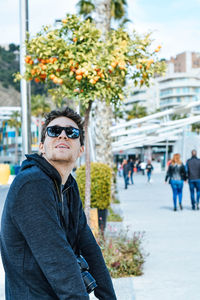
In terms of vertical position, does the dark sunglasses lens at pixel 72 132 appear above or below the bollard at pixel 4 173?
above

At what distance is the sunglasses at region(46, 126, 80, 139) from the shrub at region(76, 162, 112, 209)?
22.5ft

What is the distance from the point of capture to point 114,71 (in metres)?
6.41

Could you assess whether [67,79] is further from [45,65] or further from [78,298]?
[78,298]

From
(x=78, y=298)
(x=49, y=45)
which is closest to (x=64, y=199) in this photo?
(x=78, y=298)

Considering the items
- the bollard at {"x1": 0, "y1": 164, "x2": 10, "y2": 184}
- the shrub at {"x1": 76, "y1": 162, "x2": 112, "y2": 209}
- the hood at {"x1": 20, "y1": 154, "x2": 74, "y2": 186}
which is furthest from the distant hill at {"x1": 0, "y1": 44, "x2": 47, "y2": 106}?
the hood at {"x1": 20, "y1": 154, "x2": 74, "y2": 186}

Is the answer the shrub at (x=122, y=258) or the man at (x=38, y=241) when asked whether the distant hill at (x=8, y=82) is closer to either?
the shrub at (x=122, y=258)

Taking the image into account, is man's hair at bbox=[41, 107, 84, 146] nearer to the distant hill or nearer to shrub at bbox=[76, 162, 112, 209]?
shrub at bbox=[76, 162, 112, 209]

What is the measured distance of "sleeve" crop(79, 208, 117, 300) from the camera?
205cm

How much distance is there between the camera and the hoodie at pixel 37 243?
1.61 metres

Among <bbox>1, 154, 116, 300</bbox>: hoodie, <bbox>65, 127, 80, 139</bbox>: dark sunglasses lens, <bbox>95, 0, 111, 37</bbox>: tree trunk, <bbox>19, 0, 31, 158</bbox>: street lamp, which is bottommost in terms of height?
<bbox>1, 154, 116, 300</bbox>: hoodie

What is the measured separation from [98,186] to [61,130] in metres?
7.19

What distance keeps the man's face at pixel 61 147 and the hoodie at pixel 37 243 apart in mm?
131

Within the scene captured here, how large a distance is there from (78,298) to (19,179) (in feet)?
1.53

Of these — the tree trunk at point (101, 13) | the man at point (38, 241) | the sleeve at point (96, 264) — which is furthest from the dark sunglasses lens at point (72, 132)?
the tree trunk at point (101, 13)
